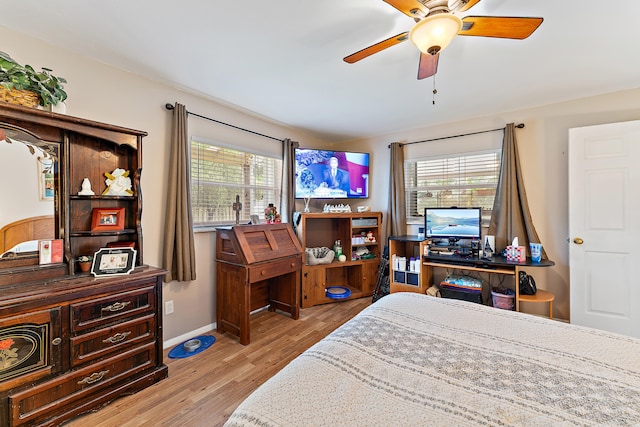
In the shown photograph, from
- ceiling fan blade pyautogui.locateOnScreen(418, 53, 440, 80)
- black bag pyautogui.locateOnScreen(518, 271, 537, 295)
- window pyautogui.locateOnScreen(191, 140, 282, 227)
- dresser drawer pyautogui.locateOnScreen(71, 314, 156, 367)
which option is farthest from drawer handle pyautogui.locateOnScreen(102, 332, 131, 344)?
black bag pyautogui.locateOnScreen(518, 271, 537, 295)

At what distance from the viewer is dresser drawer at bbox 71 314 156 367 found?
1.61m

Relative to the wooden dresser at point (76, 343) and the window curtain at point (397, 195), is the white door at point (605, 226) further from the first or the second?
the wooden dresser at point (76, 343)

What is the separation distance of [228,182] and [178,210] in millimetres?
771

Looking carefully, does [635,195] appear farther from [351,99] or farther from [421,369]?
[421,369]

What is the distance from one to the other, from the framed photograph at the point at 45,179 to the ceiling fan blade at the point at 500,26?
8.59ft

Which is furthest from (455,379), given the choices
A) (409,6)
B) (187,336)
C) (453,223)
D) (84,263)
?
(453,223)

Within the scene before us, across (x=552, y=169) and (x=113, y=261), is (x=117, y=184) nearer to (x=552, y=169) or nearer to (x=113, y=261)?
(x=113, y=261)

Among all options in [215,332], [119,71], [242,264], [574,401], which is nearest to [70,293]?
[242,264]

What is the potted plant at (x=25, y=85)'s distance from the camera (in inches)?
59.1

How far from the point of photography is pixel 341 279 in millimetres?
4047

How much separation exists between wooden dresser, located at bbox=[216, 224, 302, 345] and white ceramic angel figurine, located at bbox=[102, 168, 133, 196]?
2.97 ft

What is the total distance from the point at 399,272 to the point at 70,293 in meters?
3.11

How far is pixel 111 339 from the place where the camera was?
1749 millimetres

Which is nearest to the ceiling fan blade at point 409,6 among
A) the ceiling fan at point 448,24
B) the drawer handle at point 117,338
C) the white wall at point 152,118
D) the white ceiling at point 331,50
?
the ceiling fan at point 448,24
